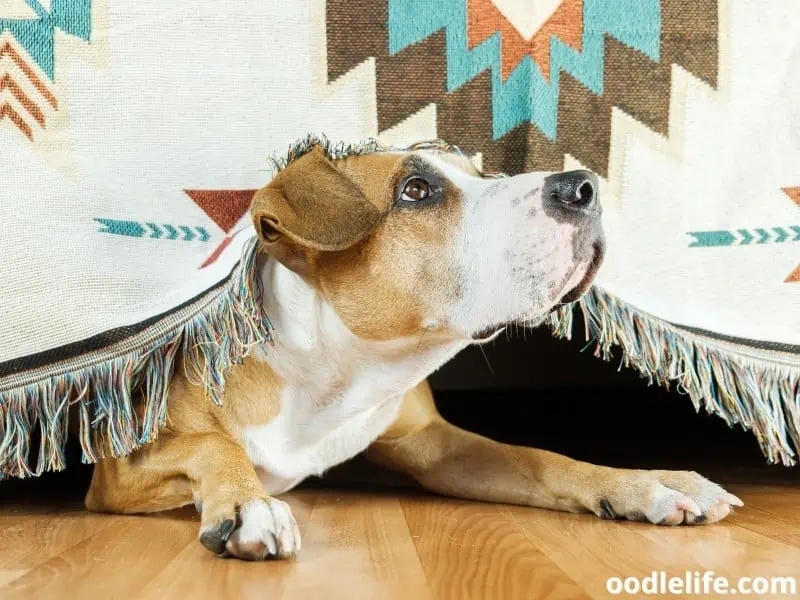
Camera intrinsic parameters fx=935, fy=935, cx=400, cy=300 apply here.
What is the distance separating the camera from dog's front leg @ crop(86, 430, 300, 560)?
1.34 meters

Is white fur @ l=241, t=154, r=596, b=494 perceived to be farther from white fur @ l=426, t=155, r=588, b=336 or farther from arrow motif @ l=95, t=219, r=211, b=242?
arrow motif @ l=95, t=219, r=211, b=242

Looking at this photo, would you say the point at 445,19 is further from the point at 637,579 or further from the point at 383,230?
the point at 637,579

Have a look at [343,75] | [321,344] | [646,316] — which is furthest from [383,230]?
[646,316]

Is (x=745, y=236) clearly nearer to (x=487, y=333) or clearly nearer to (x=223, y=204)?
(x=487, y=333)

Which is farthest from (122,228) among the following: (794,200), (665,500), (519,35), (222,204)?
(794,200)

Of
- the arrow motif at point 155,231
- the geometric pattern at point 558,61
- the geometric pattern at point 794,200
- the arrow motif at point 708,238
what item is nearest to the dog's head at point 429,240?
the geometric pattern at point 558,61

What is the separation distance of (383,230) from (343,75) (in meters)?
0.48

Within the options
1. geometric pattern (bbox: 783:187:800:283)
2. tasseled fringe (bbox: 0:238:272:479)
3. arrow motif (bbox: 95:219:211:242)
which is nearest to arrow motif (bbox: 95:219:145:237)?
arrow motif (bbox: 95:219:211:242)

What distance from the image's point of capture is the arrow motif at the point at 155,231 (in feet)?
6.17

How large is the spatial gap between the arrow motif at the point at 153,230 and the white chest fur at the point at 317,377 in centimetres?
23

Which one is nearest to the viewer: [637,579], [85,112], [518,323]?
[637,579]

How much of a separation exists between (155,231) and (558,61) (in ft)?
2.91

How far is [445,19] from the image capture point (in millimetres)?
1909

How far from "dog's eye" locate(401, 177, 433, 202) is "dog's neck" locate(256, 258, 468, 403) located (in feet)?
0.78
